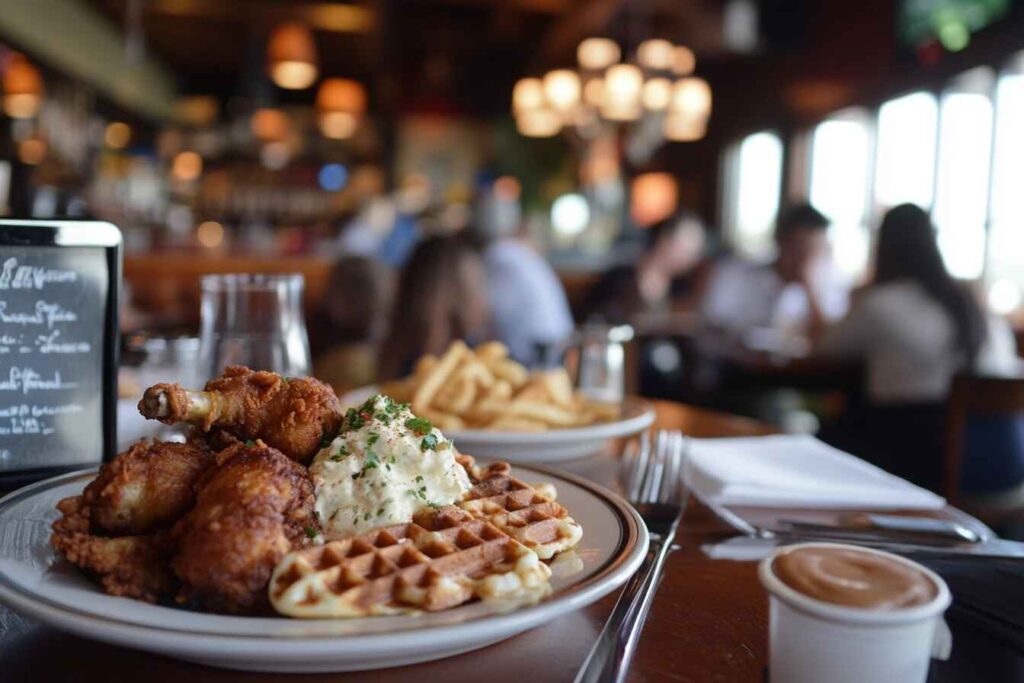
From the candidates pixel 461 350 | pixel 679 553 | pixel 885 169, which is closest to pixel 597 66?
pixel 885 169

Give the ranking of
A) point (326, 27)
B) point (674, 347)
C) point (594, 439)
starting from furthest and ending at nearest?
point (326, 27)
point (674, 347)
point (594, 439)

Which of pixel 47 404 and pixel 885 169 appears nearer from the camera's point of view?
pixel 47 404

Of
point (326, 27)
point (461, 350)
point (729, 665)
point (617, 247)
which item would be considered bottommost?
point (729, 665)

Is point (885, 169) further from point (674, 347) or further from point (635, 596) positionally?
point (635, 596)

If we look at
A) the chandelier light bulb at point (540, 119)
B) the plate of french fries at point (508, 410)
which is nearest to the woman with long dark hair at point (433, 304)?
the plate of french fries at point (508, 410)

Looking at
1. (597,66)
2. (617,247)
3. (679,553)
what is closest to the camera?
(679,553)

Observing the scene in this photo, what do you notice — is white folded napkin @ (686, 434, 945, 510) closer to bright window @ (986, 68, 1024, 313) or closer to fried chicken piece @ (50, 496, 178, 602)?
fried chicken piece @ (50, 496, 178, 602)

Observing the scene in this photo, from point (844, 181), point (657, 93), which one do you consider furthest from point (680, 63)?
point (844, 181)
